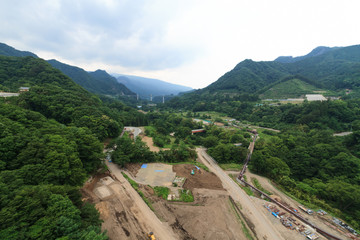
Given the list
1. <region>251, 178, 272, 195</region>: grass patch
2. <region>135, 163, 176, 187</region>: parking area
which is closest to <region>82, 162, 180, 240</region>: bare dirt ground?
<region>135, 163, 176, 187</region>: parking area

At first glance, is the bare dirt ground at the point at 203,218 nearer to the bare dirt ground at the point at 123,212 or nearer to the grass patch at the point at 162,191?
the grass patch at the point at 162,191

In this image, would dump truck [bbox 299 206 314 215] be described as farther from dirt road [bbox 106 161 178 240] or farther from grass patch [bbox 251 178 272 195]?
dirt road [bbox 106 161 178 240]

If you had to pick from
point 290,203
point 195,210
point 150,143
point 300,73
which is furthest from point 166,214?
point 300,73

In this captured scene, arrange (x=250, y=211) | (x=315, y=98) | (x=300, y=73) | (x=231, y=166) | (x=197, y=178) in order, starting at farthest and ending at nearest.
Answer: (x=300, y=73) < (x=315, y=98) < (x=231, y=166) < (x=197, y=178) < (x=250, y=211)

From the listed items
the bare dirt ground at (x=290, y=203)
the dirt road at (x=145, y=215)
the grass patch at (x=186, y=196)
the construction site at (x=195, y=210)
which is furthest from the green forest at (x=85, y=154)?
the grass patch at (x=186, y=196)

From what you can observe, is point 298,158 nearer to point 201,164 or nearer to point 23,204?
point 201,164

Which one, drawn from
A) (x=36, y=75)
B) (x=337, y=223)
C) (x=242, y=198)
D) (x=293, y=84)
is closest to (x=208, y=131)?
(x=242, y=198)

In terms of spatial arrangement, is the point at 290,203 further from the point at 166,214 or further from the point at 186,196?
the point at 166,214
